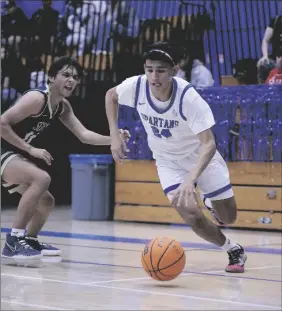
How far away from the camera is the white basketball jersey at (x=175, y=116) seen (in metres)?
5.37

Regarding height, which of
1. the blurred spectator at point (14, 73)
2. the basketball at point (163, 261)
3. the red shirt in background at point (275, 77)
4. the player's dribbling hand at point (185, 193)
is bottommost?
the basketball at point (163, 261)

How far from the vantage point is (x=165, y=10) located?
582 inches

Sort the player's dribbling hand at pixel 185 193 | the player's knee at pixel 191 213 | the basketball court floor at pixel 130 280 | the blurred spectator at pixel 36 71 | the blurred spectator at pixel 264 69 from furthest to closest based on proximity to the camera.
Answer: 1. the blurred spectator at pixel 36 71
2. the blurred spectator at pixel 264 69
3. the player's knee at pixel 191 213
4. the basketball court floor at pixel 130 280
5. the player's dribbling hand at pixel 185 193

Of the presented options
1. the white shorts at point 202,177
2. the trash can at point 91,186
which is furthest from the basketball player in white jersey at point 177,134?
the trash can at point 91,186

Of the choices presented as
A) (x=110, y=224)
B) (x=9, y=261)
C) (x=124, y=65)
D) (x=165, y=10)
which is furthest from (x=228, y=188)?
(x=165, y=10)

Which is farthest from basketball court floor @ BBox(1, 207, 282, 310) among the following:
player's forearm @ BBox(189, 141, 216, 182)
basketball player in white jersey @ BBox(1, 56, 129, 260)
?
player's forearm @ BBox(189, 141, 216, 182)

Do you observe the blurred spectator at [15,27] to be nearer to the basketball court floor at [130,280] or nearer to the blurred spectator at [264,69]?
the blurred spectator at [264,69]

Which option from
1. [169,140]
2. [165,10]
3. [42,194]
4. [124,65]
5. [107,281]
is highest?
[165,10]

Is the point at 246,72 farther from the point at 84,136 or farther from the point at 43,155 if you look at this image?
the point at 43,155

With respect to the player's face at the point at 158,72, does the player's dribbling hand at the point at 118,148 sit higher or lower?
lower

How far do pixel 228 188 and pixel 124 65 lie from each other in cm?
762

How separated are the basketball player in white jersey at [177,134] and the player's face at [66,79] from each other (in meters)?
1.10

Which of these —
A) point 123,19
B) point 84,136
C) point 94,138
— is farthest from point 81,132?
point 123,19

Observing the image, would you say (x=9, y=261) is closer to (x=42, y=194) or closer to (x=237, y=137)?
(x=42, y=194)
